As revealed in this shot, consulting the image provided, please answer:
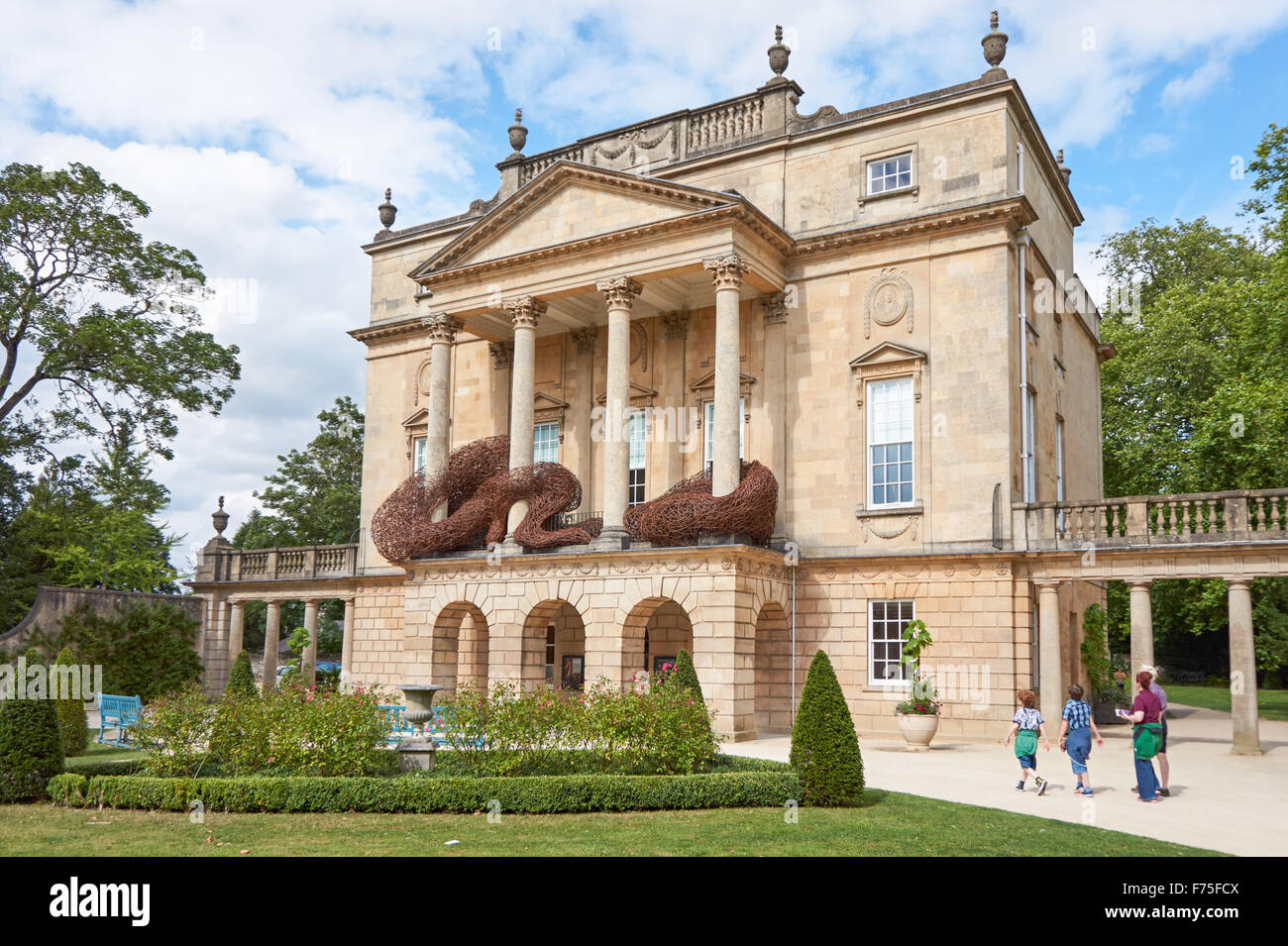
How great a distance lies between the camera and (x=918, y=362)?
2581 cm

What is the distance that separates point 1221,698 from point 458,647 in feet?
109

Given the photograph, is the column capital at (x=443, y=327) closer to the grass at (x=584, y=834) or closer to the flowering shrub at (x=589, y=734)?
the flowering shrub at (x=589, y=734)

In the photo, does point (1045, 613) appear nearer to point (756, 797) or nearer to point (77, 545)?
point (756, 797)

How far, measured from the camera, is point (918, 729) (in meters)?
21.7

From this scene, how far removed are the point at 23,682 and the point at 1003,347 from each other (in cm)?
2576

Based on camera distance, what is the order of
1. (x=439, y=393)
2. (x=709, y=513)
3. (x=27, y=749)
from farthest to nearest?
(x=439, y=393) → (x=709, y=513) → (x=27, y=749)

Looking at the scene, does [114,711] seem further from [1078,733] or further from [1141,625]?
[1141,625]

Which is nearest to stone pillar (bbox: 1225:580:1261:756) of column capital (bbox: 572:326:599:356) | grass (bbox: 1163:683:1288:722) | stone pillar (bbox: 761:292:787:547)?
stone pillar (bbox: 761:292:787:547)

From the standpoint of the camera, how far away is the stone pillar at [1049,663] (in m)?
23.2

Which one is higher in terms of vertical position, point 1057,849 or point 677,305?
point 677,305

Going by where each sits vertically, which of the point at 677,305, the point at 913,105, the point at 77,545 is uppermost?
the point at 913,105

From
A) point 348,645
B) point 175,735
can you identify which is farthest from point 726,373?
point 348,645

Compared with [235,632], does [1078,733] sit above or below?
below
